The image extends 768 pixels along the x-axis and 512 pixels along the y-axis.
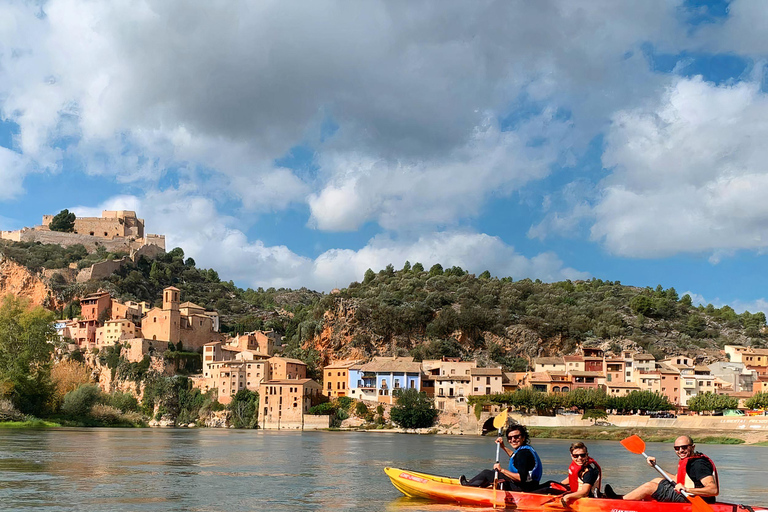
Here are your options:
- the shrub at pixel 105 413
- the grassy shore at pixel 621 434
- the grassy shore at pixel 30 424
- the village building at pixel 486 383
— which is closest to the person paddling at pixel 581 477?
the grassy shore at pixel 621 434

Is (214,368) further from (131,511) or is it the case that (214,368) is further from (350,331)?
(131,511)

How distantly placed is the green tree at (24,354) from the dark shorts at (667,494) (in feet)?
162

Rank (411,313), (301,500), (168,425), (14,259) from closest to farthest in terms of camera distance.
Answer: (301,500), (168,425), (411,313), (14,259)

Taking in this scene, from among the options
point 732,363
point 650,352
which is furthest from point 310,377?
point 732,363

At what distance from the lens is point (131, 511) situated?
59.2 feet

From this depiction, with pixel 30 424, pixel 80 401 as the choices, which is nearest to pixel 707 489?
pixel 30 424

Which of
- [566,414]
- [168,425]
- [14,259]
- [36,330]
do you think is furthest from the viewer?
[14,259]

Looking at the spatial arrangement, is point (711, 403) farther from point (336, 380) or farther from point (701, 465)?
point (701, 465)

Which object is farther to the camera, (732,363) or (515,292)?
(515,292)

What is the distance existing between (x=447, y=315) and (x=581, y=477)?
7496 cm

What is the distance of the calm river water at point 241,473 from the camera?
1975 cm

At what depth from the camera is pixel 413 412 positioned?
71750 mm

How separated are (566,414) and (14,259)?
72931mm

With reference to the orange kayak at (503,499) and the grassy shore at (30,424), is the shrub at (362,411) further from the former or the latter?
the orange kayak at (503,499)
